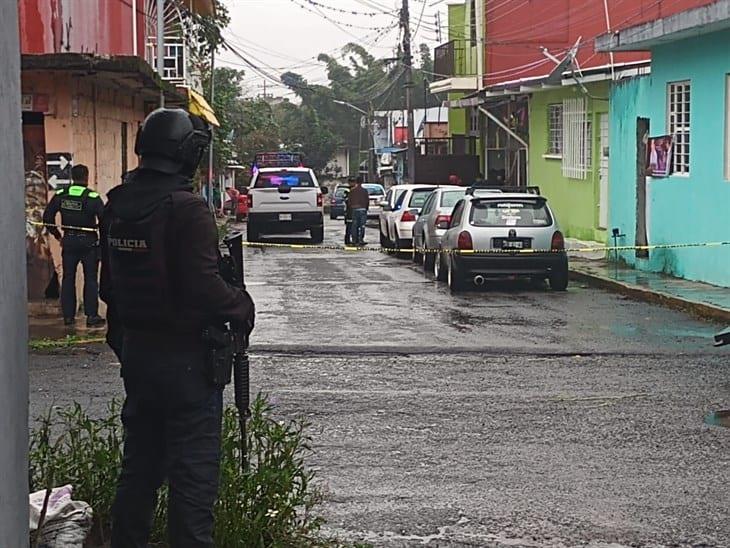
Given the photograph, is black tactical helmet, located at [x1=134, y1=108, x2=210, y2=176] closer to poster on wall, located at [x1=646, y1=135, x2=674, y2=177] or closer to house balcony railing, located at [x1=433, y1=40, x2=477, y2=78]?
poster on wall, located at [x1=646, y1=135, x2=674, y2=177]

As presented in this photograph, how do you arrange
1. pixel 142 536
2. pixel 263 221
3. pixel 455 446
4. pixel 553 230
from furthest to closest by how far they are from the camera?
pixel 263 221 < pixel 553 230 < pixel 455 446 < pixel 142 536

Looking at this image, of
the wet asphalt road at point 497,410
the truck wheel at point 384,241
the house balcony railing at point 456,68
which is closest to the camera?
the wet asphalt road at point 497,410

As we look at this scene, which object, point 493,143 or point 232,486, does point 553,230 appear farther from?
point 493,143

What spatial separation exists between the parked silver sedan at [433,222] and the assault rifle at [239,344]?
52.5 feet

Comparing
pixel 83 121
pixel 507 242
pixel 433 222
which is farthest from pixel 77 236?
pixel 433 222

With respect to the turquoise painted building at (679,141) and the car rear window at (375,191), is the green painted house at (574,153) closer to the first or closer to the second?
the turquoise painted building at (679,141)

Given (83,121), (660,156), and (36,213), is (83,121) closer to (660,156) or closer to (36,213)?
(36,213)

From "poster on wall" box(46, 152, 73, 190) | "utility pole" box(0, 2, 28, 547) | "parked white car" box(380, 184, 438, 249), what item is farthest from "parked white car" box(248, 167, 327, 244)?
"utility pole" box(0, 2, 28, 547)

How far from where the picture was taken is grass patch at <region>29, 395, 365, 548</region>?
5344 millimetres

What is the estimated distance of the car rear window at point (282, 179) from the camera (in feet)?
105

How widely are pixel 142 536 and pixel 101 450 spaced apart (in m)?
0.81

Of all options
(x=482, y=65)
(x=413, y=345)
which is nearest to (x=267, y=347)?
(x=413, y=345)

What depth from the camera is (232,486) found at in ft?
17.7

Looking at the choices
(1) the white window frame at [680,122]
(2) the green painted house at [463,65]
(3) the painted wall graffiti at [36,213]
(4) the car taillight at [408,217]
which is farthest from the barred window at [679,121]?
(2) the green painted house at [463,65]
